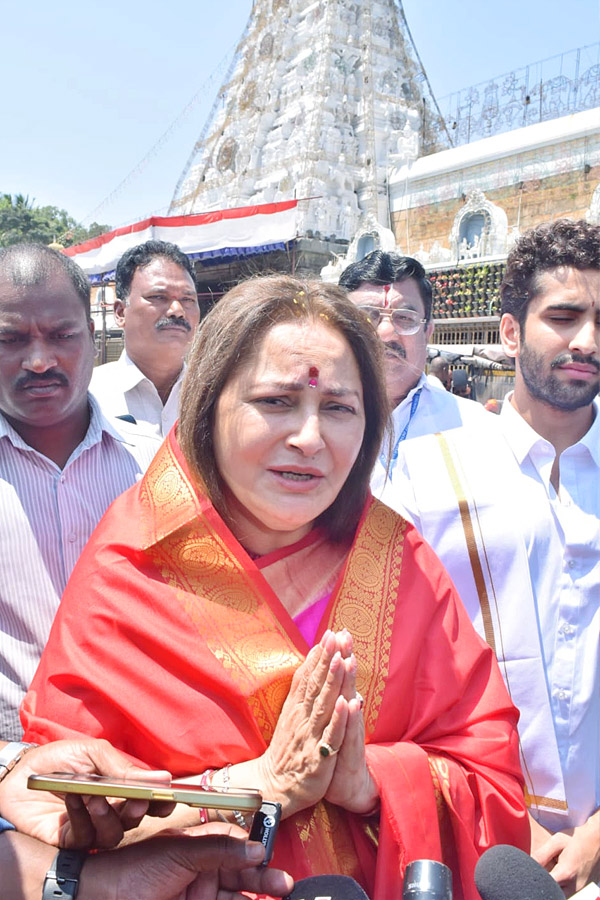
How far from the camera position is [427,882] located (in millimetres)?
1189

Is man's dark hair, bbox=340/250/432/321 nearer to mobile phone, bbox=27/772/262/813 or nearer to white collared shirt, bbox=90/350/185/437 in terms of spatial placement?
white collared shirt, bbox=90/350/185/437

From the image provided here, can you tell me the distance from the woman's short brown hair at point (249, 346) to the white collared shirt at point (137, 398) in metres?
2.19

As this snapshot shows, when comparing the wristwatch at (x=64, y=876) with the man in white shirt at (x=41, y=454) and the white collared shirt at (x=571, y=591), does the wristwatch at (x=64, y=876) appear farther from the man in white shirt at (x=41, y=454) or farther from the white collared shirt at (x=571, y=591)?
Answer: the white collared shirt at (x=571, y=591)

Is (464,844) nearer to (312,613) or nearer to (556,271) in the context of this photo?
(312,613)

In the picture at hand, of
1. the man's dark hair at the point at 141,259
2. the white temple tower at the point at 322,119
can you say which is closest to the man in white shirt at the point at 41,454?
the man's dark hair at the point at 141,259

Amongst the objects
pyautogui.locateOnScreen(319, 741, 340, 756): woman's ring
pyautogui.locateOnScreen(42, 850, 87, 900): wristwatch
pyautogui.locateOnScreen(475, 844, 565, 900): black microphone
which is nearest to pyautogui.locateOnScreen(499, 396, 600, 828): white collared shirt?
pyautogui.locateOnScreen(475, 844, 565, 900): black microphone

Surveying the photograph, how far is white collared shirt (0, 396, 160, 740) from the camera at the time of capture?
193 centimetres

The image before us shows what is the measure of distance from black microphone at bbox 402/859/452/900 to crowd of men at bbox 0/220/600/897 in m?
0.75

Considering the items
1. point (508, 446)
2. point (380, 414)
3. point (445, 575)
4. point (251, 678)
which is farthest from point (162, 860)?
point (508, 446)

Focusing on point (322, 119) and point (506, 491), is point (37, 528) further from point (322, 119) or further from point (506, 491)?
Answer: point (322, 119)

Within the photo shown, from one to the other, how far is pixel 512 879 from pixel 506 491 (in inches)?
46.6

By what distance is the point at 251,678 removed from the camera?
1479mm

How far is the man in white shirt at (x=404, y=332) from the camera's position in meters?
3.36

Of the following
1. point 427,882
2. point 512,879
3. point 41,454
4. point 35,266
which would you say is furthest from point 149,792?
point 35,266
